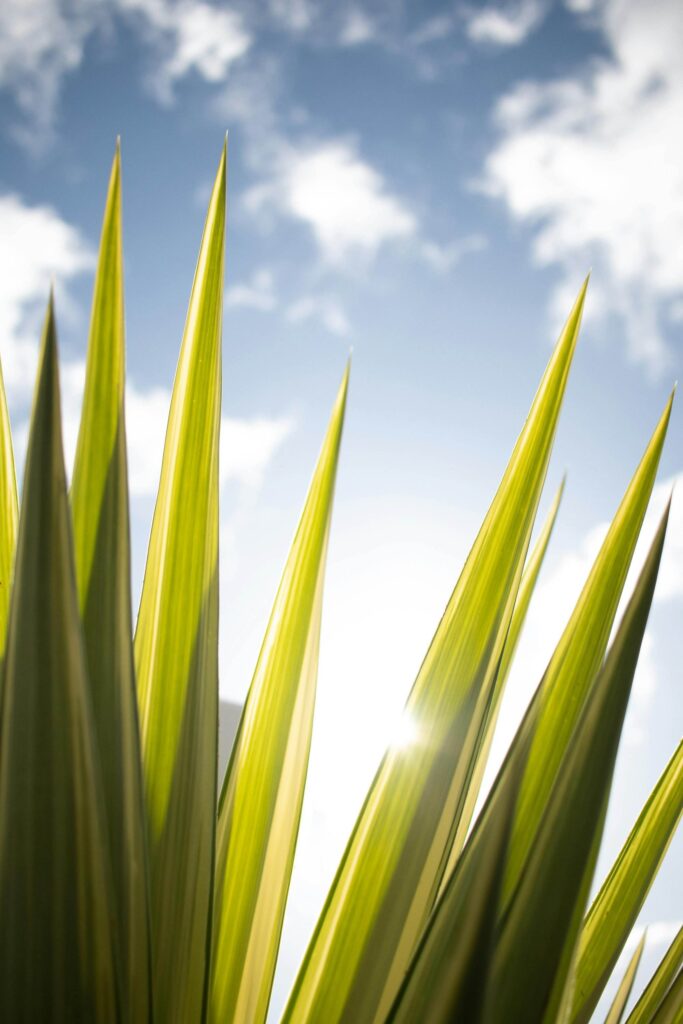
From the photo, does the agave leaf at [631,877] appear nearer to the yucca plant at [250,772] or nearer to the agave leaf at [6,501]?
the yucca plant at [250,772]

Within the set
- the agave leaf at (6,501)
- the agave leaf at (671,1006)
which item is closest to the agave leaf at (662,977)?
the agave leaf at (671,1006)

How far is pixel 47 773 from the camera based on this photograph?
0.31 m

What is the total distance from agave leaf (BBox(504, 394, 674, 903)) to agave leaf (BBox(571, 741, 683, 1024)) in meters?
0.20

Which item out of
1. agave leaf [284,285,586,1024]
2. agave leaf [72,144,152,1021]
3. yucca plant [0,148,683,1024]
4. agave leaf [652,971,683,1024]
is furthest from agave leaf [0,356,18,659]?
agave leaf [652,971,683,1024]

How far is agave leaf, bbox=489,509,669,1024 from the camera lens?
33 cm

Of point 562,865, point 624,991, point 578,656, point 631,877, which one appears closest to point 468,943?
point 562,865

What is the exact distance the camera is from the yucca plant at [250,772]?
31 centimetres

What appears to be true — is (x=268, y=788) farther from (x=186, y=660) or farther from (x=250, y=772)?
(x=186, y=660)

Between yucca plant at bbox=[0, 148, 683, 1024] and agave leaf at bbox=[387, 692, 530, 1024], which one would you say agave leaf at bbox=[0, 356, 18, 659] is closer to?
yucca plant at bbox=[0, 148, 683, 1024]

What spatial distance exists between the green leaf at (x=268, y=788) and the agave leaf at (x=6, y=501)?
17cm

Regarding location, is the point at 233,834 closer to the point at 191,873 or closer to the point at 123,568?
the point at 191,873

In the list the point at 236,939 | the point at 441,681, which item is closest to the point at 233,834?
the point at 236,939

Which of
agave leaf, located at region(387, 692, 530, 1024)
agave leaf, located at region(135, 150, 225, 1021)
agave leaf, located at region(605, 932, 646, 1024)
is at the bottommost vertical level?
agave leaf, located at region(605, 932, 646, 1024)

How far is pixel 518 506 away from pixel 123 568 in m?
0.26
